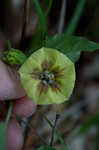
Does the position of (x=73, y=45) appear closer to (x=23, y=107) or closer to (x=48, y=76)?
(x=48, y=76)

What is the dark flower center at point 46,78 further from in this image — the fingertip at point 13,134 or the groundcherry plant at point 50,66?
the fingertip at point 13,134

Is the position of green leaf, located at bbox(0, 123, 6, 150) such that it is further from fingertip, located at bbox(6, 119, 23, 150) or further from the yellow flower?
fingertip, located at bbox(6, 119, 23, 150)

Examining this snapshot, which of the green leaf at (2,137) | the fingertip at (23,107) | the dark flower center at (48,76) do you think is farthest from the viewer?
the fingertip at (23,107)

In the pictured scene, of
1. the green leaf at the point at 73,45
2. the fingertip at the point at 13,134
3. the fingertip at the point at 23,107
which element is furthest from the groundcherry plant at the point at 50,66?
the fingertip at the point at 13,134

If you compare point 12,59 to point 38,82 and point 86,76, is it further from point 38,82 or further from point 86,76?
point 86,76

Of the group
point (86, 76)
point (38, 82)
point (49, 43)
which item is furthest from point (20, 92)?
point (86, 76)
